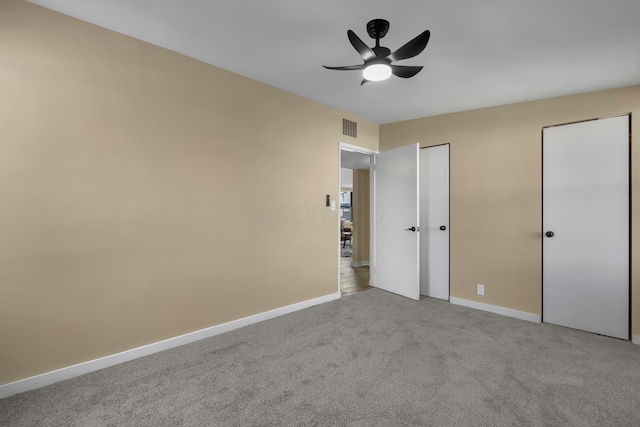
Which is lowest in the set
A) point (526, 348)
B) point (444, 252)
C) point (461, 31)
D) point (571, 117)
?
point (526, 348)

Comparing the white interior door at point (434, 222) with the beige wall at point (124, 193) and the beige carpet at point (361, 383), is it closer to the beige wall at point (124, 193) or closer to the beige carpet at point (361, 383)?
the beige carpet at point (361, 383)

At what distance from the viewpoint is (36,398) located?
1.92 metres

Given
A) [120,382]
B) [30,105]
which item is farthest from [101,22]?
[120,382]

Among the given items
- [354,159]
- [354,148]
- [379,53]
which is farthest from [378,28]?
[354,159]

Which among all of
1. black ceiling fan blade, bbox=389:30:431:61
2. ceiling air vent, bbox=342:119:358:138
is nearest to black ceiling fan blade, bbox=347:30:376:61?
black ceiling fan blade, bbox=389:30:431:61

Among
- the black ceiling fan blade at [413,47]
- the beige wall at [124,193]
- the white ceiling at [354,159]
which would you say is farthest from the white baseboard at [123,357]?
the white ceiling at [354,159]

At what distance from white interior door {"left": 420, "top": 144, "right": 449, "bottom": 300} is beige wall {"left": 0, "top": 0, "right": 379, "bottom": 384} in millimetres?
2126

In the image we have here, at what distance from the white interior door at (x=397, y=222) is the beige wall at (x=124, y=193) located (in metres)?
1.73

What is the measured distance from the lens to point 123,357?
2.36 m

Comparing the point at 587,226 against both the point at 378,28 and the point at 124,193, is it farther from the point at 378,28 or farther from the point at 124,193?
the point at 124,193

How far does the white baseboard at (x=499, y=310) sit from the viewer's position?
3393 mm

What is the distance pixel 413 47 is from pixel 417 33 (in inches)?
16.4

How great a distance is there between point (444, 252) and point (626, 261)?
5.94 ft

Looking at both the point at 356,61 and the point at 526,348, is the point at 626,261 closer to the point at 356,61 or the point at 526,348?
the point at 526,348
